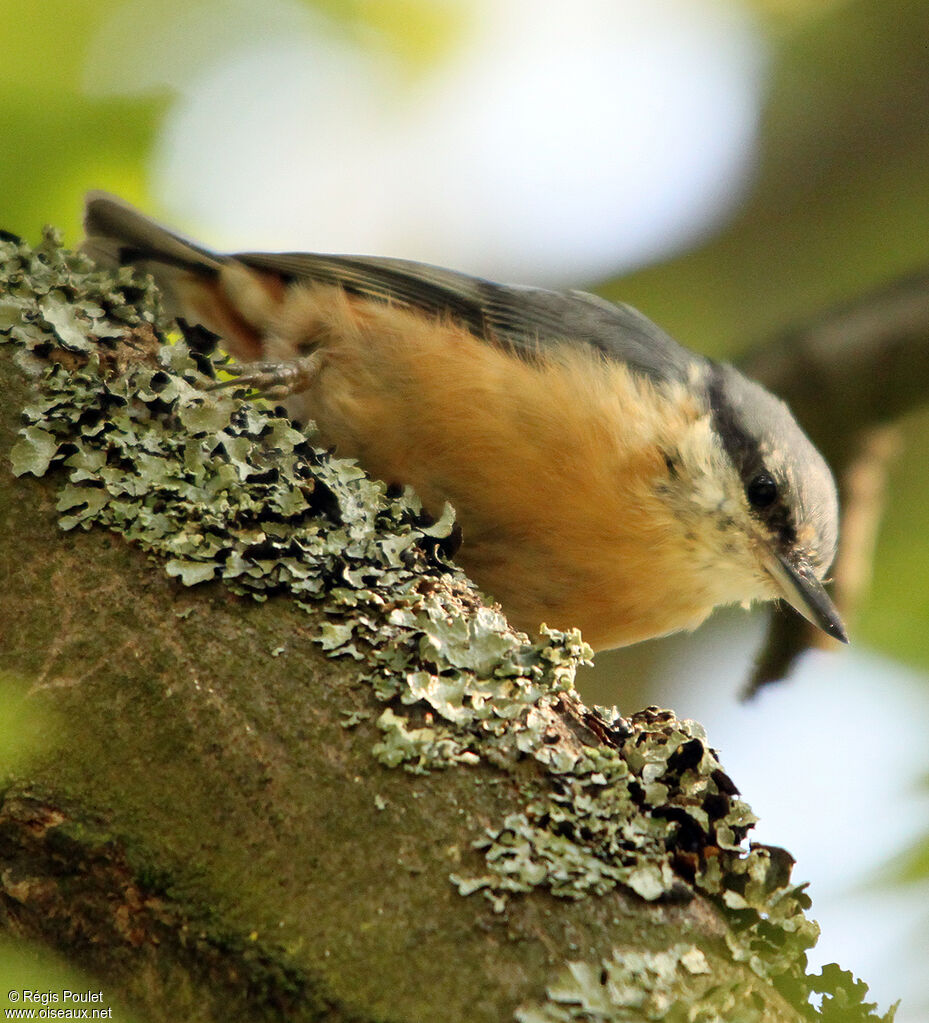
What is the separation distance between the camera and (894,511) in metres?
3.37

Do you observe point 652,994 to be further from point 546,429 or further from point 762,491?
point 762,491

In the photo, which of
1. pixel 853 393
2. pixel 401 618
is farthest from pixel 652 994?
pixel 853 393

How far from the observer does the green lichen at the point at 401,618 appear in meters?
1.28

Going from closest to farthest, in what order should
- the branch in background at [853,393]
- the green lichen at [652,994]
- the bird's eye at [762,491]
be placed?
the green lichen at [652,994]
the bird's eye at [762,491]
the branch in background at [853,393]

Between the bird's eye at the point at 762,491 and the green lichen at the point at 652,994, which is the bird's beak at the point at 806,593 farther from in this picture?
the green lichen at the point at 652,994

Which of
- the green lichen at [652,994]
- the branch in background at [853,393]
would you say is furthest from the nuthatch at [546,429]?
the green lichen at [652,994]

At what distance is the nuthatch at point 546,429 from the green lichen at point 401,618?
47 centimetres

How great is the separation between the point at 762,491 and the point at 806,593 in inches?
10.9

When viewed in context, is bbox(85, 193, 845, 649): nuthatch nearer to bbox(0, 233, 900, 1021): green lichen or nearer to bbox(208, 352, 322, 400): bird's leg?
bbox(208, 352, 322, 400): bird's leg

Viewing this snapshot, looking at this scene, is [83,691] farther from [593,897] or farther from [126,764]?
[593,897]

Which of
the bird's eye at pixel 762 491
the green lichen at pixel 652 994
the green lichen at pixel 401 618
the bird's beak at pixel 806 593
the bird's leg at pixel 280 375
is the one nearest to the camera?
the green lichen at pixel 652 994

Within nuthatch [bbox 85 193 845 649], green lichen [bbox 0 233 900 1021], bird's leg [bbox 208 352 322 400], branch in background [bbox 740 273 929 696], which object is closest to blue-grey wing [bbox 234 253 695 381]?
nuthatch [bbox 85 193 845 649]

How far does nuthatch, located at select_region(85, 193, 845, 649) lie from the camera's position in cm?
240

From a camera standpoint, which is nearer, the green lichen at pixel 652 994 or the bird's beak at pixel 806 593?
the green lichen at pixel 652 994
